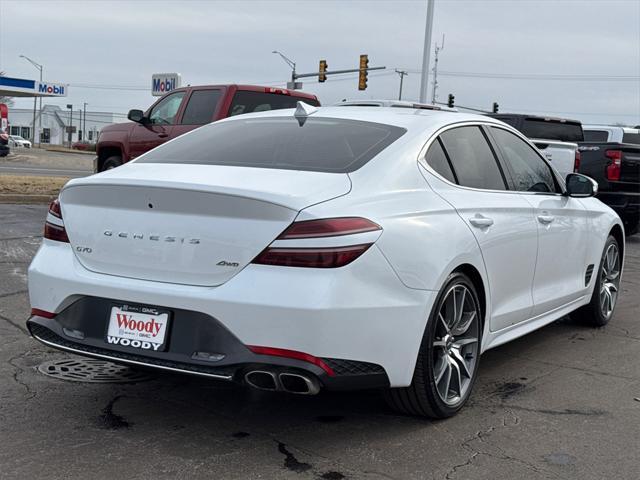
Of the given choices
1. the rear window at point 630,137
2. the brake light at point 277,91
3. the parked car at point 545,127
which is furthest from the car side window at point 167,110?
the rear window at point 630,137

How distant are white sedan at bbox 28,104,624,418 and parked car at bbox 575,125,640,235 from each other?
28.4 ft

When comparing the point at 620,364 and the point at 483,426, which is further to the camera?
the point at 620,364

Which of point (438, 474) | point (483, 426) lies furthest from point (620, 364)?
point (438, 474)

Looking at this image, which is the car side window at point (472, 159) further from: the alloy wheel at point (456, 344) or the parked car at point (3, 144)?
the parked car at point (3, 144)

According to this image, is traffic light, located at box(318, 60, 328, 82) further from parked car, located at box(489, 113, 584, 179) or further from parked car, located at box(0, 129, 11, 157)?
parked car, located at box(489, 113, 584, 179)

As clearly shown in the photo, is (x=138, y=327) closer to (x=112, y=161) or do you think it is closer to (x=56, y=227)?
(x=56, y=227)

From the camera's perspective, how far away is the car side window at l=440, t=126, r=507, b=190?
15.2 ft

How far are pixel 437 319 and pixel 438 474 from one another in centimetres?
79

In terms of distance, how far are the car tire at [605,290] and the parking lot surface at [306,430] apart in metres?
1.22

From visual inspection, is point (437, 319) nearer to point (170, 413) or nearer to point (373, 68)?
point (170, 413)

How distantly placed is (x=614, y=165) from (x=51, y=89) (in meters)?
47.4

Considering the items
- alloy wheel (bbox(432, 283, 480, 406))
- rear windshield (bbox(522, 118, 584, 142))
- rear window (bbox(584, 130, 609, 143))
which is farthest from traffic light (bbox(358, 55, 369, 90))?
alloy wheel (bbox(432, 283, 480, 406))

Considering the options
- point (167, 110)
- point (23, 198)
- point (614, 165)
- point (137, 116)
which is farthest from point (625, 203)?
point (23, 198)

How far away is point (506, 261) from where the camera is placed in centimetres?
470
